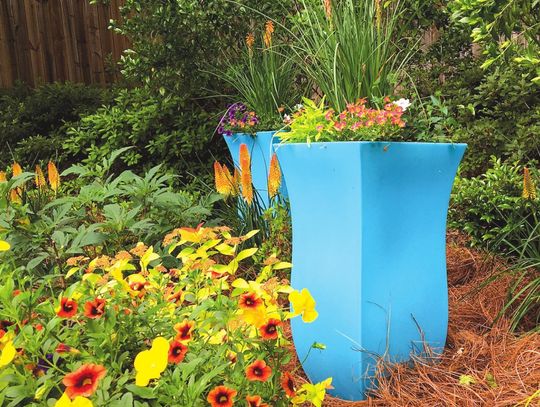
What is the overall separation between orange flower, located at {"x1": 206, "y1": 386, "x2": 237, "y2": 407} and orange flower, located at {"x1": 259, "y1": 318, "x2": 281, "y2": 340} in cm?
15

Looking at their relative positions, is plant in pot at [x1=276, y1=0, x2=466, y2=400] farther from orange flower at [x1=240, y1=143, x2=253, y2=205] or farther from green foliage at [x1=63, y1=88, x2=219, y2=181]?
green foliage at [x1=63, y1=88, x2=219, y2=181]

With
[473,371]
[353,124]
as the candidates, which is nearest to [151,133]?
[353,124]

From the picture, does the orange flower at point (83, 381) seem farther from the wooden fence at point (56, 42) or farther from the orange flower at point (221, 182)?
the wooden fence at point (56, 42)

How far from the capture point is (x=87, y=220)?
10.8 feet

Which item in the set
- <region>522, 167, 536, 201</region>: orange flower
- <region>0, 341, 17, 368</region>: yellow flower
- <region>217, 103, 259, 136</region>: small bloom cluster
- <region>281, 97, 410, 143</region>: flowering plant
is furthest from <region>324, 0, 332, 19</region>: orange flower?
<region>0, 341, 17, 368</region>: yellow flower

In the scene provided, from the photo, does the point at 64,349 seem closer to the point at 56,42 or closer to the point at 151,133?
the point at 151,133

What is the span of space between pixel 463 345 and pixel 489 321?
0.25m

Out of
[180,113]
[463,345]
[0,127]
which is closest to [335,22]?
[463,345]

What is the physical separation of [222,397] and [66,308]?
402 millimetres

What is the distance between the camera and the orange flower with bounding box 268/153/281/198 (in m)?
2.86

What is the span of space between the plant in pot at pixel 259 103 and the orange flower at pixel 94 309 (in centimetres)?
218

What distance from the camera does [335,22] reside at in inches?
83.8

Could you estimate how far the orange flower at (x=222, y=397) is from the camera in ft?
3.62

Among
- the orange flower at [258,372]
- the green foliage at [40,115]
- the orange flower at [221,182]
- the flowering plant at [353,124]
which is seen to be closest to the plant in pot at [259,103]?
the orange flower at [221,182]
